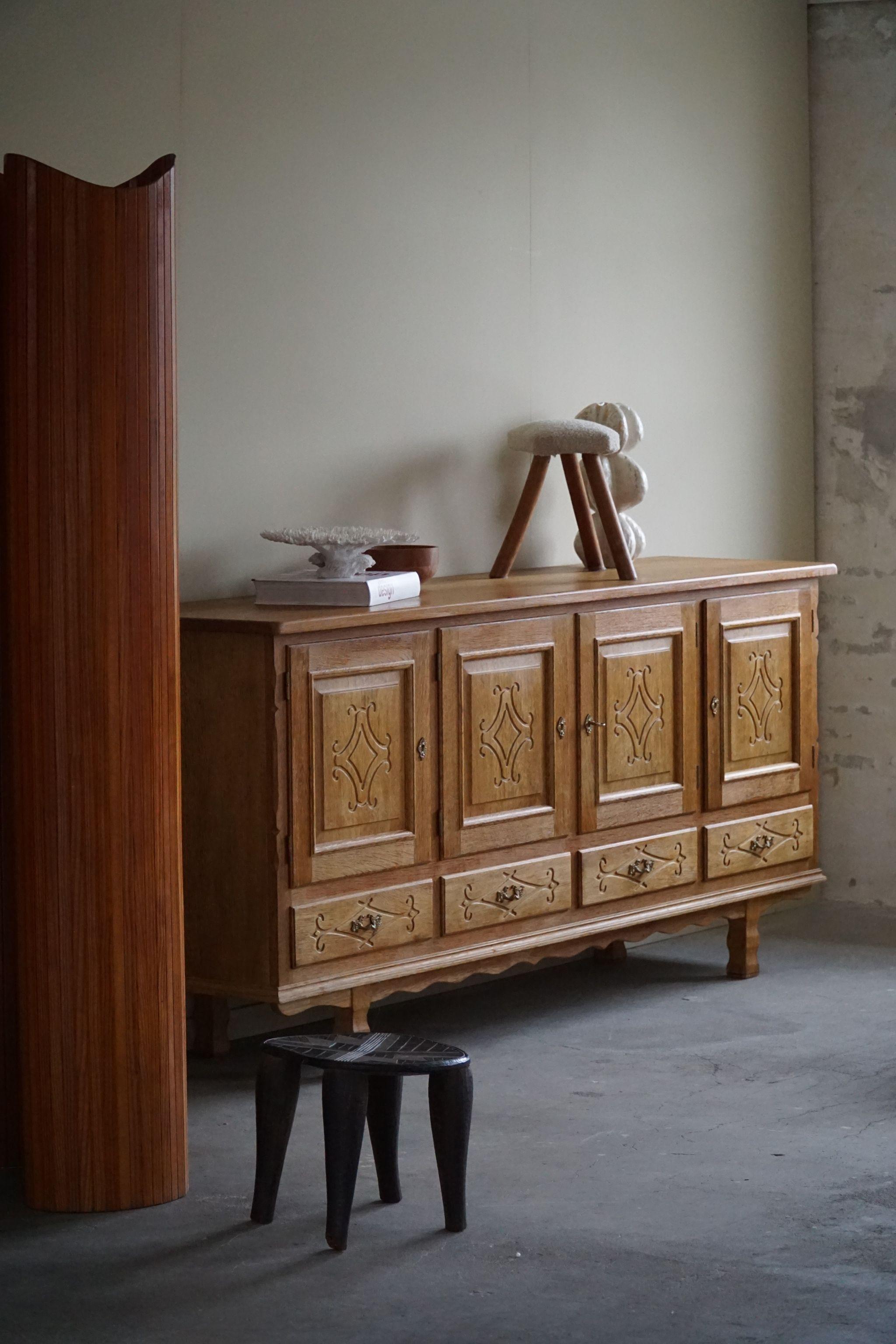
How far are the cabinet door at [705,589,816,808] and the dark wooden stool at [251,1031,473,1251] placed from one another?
72.8 inches

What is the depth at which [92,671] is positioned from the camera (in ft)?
11.0

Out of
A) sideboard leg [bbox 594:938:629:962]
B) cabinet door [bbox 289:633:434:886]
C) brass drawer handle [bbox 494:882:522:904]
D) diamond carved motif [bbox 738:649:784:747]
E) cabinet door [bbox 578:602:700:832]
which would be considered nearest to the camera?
cabinet door [bbox 289:633:434:886]

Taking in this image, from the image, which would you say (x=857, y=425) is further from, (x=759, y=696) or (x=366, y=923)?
(x=366, y=923)

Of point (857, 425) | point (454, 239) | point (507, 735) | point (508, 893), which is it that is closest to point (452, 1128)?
point (508, 893)

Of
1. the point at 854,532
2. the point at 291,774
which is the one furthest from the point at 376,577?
the point at 854,532

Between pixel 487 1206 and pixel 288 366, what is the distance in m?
2.25

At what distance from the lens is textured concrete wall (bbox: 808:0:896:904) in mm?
6074

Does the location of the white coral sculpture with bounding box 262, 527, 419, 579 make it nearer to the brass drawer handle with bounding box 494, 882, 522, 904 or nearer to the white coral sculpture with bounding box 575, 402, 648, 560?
the brass drawer handle with bounding box 494, 882, 522, 904

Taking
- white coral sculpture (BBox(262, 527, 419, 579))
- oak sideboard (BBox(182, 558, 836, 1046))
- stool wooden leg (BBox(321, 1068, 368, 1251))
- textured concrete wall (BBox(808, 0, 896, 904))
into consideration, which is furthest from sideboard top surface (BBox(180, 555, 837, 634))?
stool wooden leg (BBox(321, 1068, 368, 1251))

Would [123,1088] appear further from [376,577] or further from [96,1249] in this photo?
[376,577]

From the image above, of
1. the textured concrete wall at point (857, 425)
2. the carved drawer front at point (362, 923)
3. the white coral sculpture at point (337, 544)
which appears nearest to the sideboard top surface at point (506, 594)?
the white coral sculpture at point (337, 544)

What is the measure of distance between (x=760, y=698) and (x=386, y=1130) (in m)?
2.13

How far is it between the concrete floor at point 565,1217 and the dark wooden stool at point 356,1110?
7cm

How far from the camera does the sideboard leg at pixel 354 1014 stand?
427 centimetres
